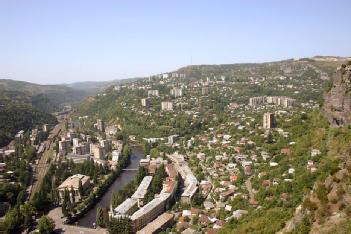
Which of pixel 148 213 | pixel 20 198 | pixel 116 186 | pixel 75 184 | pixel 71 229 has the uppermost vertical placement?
pixel 148 213

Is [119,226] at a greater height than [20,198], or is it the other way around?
[119,226]

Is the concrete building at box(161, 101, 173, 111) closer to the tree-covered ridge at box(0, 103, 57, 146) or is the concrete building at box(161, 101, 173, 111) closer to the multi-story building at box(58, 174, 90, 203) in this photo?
the tree-covered ridge at box(0, 103, 57, 146)

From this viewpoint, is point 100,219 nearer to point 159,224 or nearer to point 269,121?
point 159,224

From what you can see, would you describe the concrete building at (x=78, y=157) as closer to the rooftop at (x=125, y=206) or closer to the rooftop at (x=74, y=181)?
the rooftop at (x=74, y=181)

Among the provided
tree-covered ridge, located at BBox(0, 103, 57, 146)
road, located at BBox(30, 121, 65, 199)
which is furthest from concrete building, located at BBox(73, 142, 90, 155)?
tree-covered ridge, located at BBox(0, 103, 57, 146)

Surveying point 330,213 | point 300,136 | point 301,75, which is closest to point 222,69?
point 301,75

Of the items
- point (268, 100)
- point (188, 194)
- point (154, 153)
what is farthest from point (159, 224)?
point (268, 100)

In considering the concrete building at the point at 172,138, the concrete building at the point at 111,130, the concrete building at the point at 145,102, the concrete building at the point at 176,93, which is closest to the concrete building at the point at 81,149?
the concrete building at the point at 172,138
